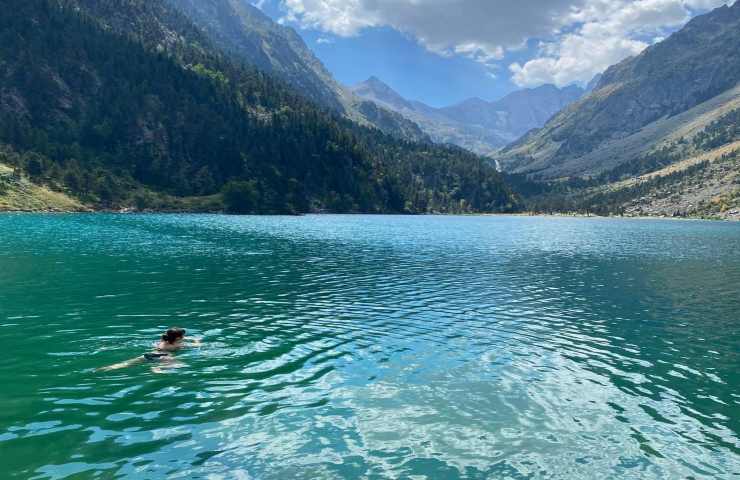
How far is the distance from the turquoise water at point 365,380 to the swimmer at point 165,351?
0.87m

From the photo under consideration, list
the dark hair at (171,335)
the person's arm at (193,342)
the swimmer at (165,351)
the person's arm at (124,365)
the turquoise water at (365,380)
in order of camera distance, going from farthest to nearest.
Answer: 1. the person's arm at (193,342)
2. the dark hair at (171,335)
3. the swimmer at (165,351)
4. the person's arm at (124,365)
5. the turquoise water at (365,380)

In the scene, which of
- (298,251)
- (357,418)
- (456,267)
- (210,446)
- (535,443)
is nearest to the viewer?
(210,446)

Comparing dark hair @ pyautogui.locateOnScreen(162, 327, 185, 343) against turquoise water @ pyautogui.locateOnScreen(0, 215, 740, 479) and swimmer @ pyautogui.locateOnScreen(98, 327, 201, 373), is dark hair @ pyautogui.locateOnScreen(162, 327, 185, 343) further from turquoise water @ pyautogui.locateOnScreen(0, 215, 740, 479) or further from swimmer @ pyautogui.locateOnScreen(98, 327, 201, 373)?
turquoise water @ pyautogui.locateOnScreen(0, 215, 740, 479)

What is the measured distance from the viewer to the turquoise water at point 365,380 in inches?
747

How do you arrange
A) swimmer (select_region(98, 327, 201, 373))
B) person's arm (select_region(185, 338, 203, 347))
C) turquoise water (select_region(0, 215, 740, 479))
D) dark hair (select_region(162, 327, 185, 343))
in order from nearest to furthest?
turquoise water (select_region(0, 215, 740, 479)), swimmer (select_region(98, 327, 201, 373)), dark hair (select_region(162, 327, 185, 343)), person's arm (select_region(185, 338, 203, 347))

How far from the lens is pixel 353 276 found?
67.0m

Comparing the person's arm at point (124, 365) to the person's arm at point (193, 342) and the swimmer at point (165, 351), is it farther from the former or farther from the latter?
the person's arm at point (193, 342)

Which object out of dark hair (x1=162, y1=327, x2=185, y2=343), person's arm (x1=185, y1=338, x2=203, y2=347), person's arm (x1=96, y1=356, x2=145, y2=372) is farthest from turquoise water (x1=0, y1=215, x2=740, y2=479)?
dark hair (x1=162, y1=327, x2=185, y2=343)

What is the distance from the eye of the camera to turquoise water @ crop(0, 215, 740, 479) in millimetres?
18969

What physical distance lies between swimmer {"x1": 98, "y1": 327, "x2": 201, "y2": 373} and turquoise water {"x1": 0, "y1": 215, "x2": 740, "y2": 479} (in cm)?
87

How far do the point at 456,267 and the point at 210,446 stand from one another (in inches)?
2529

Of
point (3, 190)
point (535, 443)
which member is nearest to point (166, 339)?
point (535, 443)

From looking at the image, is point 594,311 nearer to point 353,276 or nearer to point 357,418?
point 353,276

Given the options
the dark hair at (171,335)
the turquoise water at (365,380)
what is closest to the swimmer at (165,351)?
the dark hair at (171,335)
